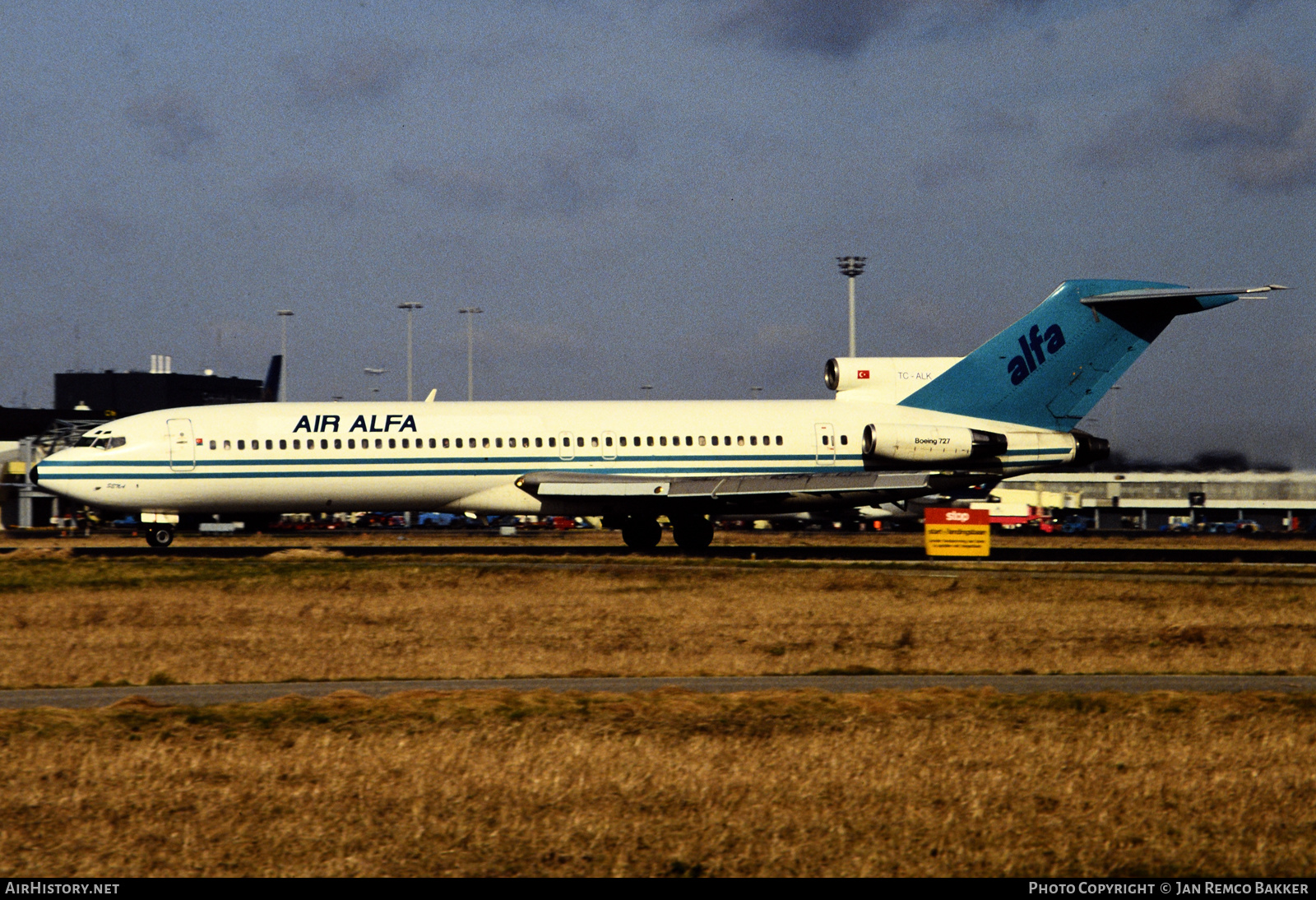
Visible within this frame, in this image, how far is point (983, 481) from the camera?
40094 mm

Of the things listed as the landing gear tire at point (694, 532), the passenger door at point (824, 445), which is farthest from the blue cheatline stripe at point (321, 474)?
the passenger door at point (824, 445)

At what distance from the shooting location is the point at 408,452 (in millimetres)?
39781

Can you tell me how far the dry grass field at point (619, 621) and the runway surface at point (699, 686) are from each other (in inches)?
34.3

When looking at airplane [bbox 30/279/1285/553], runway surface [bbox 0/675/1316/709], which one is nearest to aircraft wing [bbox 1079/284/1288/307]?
airplane [bbox 30/279/1285/553]

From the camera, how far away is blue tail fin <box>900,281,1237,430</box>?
42.9 meters

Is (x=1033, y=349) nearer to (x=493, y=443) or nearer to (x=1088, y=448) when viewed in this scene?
(x=1088, y=448)

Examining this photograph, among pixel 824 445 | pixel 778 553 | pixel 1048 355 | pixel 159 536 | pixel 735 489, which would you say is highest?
pixel 1048 355

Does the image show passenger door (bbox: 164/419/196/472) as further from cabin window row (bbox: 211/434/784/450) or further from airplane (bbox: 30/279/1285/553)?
cabin window row (bbox: 211/434/784/450)

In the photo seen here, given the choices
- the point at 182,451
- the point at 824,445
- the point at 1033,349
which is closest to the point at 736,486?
the point at 824,445

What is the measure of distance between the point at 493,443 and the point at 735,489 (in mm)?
7656

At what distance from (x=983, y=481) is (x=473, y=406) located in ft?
52.9

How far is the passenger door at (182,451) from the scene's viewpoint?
129 feet

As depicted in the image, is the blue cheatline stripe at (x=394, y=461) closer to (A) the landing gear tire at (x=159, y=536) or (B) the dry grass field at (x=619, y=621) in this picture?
(A) the landing gear tire at (x=159, y=536)

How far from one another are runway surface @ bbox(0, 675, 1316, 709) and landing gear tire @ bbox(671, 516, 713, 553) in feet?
76.9
